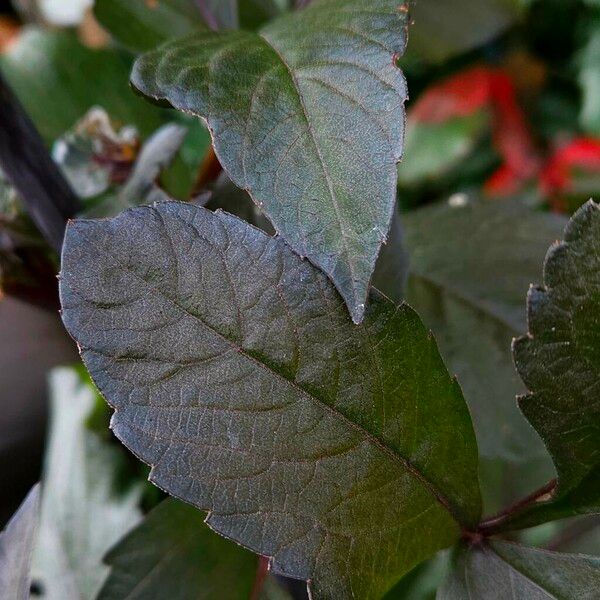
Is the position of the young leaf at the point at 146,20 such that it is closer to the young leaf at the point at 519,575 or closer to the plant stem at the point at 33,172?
the plant stem at the point at 33,172

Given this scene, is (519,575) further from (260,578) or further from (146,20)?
(146,20)

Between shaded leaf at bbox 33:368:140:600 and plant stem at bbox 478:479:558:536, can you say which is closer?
plant stem at bbox 478:479:558:536

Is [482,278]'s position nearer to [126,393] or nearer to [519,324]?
[519,324]

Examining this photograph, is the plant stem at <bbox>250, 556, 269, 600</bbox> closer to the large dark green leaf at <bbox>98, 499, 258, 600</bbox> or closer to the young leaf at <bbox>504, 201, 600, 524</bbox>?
the large dark green leaf at <bbox>98, 499, 258, 600</bbox>

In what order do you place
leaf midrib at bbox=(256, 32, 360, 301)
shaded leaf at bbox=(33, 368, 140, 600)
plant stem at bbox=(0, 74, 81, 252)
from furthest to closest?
shaded leaf at bbox=(33, 368, 140, 600)
plant stem at bbox=(0, 74, 81, 252)
leaf midrib at bbox=(256, 32, 360, 301)

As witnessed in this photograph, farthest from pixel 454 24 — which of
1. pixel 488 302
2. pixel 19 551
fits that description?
pixel 19 551

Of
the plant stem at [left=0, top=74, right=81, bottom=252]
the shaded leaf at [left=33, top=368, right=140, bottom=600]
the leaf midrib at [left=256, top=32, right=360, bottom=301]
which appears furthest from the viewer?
the shaded leaf at [left=33, top=368, right=140, bottom=600]

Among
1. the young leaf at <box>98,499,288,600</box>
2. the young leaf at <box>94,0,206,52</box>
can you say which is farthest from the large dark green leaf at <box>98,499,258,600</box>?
the young leaf at <box>94,0,206,52</box>
